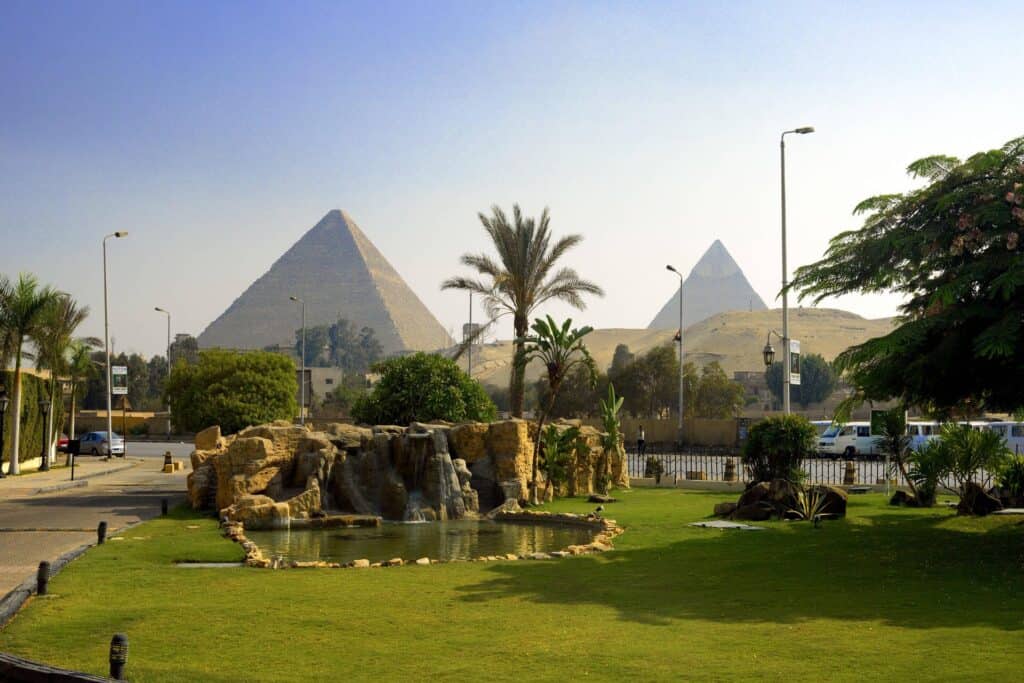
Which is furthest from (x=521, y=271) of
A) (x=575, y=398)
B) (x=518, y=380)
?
(x=575, y=398)

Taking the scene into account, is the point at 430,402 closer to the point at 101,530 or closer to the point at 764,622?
the point at 101,530

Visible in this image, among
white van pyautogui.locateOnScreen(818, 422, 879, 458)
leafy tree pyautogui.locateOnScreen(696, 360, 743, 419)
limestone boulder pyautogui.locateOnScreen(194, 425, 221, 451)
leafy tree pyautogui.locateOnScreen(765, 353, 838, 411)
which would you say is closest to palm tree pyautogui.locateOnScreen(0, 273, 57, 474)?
limestone boulder pyautogui.locateOnScreen(194, 425, 221, 451)

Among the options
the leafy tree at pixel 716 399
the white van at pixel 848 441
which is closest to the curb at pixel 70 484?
the white van at pixel 848 441

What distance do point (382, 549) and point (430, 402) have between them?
12.1m

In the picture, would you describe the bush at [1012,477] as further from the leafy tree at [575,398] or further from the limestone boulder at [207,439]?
the leafy tree at [575,398]

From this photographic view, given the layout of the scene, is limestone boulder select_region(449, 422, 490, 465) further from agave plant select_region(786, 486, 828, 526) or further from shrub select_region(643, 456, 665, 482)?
agave plant select_region(786, 486, 828, 526)

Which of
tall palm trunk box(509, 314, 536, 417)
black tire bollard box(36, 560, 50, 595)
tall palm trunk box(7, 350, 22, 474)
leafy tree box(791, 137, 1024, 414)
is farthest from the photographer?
tall palm trunk box(7, 350, 22, 474)

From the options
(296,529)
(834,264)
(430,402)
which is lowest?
(296,529)

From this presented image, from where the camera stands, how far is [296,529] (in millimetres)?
20391

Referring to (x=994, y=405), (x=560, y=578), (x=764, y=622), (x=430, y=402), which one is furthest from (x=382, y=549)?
(x=430, y=402)

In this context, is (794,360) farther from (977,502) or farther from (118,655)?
(118,655)

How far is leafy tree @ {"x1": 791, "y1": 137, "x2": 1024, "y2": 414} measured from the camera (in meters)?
14.0

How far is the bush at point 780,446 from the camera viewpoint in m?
24.5

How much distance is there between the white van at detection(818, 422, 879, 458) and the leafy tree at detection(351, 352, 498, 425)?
23904 millimetres
